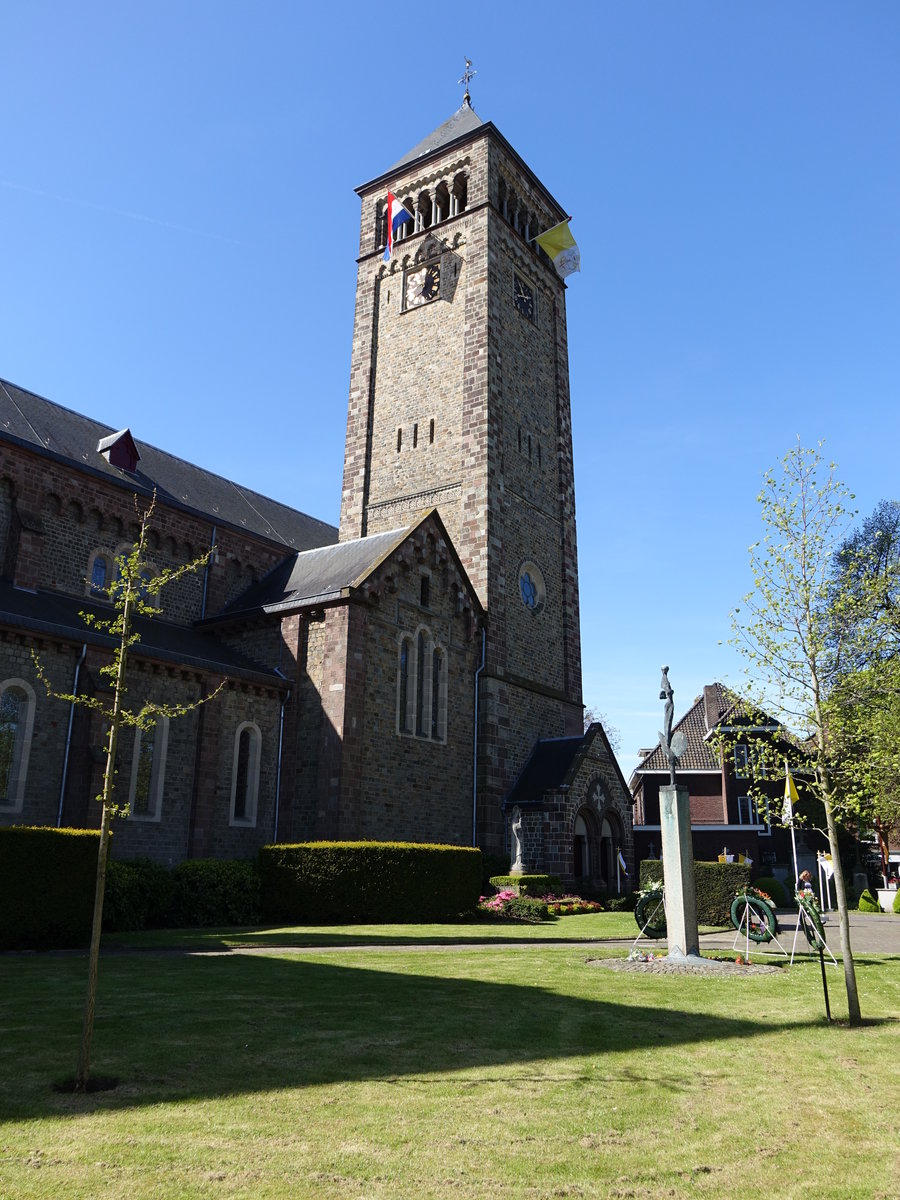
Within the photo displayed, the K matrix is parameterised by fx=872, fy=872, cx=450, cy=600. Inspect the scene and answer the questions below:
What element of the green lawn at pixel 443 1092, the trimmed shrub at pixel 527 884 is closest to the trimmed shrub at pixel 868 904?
the trimmed shrub at pixel 527 884

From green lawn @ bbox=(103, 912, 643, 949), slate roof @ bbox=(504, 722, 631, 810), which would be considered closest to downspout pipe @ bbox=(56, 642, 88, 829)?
green lawn @ bbox=(103, 912, 643, 949)

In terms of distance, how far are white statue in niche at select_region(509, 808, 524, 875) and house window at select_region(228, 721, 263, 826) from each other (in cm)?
A: 950

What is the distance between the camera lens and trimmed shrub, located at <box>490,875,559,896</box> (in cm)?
2693

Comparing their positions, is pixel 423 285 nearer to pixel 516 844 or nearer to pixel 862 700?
pixel 516 844

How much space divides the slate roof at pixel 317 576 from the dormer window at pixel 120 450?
5.87m

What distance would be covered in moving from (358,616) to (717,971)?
49.0 ft

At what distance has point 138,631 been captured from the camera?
2316 centimetres

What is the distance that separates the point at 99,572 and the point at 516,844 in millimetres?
16384

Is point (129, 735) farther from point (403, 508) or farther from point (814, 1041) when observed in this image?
point (814, 1041)

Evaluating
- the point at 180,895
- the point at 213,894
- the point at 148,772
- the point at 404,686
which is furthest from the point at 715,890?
the point at 148,772

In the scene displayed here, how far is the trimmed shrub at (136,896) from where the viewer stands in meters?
17.6

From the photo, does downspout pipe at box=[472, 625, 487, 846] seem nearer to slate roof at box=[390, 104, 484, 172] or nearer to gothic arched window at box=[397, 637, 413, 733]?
gothic arched window at box=[397, 637, 413, 733]

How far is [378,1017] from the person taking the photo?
31.1 ft

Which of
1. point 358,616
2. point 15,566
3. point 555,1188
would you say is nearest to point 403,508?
point 358,616
